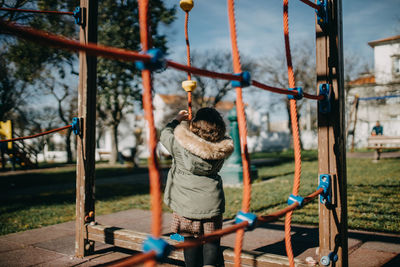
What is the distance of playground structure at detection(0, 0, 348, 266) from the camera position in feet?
3.72

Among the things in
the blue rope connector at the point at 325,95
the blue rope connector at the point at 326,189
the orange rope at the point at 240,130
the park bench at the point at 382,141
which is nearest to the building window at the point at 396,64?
the park bench at the point at 382,141

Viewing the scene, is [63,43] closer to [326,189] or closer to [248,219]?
[248,219]

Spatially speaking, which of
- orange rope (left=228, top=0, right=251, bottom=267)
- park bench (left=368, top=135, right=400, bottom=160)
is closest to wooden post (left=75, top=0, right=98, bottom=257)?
orange rope (left=228, top=0, right=251, bottom=267)

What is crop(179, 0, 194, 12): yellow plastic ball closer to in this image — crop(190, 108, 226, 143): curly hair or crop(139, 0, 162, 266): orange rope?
crop(190, 108, 226, 143): curly hair

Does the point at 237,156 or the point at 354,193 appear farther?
the point at 237,156

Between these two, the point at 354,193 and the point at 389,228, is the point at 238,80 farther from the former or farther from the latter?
the point at 354,193

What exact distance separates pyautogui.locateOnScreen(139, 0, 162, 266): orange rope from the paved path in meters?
2.02

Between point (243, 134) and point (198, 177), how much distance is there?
34.6 inches

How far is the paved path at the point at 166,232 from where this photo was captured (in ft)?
9.92

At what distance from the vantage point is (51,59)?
40.8 ft

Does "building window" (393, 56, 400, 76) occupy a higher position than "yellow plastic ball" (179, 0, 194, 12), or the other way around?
"building window" (393, 56, 400, 76)

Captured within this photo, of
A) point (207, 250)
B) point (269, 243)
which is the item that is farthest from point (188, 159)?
point (269, 243)

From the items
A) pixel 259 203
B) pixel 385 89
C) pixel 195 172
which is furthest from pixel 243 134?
pixel 385 89

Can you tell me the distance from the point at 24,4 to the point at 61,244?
342 inches
